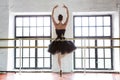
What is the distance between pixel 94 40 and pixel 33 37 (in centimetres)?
194

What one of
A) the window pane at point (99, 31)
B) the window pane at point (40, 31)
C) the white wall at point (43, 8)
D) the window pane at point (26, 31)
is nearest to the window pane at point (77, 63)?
the white wall at point (43, 8)

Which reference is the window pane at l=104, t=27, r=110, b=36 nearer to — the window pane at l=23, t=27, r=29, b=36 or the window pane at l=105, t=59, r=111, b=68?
the window pane at l=105, t=59, r=111, b=68

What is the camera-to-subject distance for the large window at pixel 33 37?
26.5 feet

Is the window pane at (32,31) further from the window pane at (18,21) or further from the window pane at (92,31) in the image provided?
the window pane at (92,31)

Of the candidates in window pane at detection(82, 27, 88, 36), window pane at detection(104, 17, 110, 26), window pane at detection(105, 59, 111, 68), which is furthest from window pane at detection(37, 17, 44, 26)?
window pane at detection(105, 59, 111, 68)

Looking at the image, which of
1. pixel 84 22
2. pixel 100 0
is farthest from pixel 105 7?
pixel 84 22

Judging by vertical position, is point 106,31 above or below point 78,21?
below

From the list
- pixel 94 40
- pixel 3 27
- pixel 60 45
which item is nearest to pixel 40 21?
pixel 3 27

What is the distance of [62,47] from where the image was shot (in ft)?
18.6

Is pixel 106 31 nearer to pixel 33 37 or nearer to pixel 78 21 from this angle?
pixel 78 21

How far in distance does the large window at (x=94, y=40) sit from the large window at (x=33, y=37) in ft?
3.04

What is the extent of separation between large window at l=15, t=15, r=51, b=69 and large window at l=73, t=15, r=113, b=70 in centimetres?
93

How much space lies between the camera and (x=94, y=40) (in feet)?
26.3

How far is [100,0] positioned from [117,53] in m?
1.67
